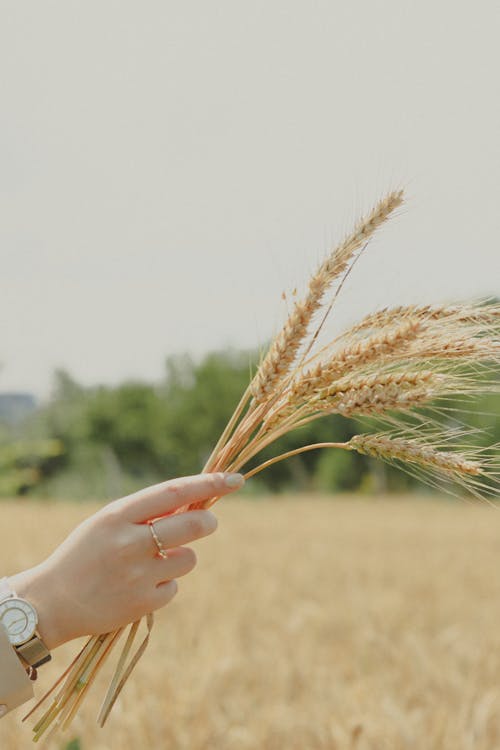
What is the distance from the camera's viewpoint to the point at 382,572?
340 inches

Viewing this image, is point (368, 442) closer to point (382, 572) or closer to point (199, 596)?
point (199, 596)

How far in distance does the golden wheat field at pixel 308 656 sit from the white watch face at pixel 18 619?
886mm

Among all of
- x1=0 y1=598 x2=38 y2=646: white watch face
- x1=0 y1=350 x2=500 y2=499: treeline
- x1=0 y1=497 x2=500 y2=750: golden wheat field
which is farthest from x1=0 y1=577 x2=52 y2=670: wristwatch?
x1=0 y1=350 x2=500 y2=499: treeline

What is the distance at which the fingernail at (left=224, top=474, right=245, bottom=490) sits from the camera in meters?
1.34

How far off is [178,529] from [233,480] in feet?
0.37

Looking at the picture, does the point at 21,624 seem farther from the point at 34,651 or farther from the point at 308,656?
the point at 308,656

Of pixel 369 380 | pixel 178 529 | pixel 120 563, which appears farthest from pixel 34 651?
pixel 369 380

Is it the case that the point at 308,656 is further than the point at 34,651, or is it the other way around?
the point at 308,656

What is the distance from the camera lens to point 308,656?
4617 millimetres

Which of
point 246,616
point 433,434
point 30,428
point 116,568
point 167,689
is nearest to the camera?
point 116,568

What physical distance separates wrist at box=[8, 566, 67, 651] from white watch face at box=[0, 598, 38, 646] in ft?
0.06

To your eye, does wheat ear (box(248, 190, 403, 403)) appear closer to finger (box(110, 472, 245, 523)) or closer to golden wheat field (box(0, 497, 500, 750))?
finger (box(110, 472, 245, 523))

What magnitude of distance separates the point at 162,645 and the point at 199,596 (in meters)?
1.65

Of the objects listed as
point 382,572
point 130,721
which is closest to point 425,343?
point 130,721
